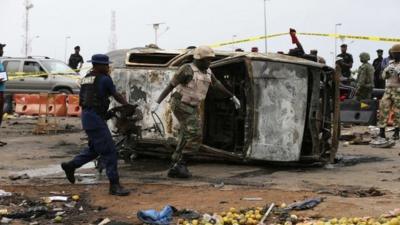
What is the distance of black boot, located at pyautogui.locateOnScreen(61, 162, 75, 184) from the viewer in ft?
24.7

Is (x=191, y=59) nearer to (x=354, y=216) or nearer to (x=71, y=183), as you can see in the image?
(x=71, y=183)

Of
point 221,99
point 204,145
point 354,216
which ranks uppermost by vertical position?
point 221,99

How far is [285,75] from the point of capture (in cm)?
860

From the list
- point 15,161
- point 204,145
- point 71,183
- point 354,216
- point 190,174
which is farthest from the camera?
point 15,161

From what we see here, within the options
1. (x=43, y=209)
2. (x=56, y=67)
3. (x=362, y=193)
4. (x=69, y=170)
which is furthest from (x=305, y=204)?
(x=56, y=67)

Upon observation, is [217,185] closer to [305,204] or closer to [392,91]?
[305,204]

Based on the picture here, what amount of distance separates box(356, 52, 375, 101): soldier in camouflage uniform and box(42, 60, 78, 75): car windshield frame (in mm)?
9545

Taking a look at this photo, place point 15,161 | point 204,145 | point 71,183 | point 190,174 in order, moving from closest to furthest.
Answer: point 71,183 < point 190,174 < point 204,145 < point 15,161

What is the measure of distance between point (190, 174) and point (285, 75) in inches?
72.6

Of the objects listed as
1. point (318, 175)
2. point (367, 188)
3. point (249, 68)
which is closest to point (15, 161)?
point (249, 68)

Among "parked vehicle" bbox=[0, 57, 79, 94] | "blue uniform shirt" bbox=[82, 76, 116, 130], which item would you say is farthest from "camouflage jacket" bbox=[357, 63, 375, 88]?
"blue uniform shirt" bbox=[82, 76, 116, 130]

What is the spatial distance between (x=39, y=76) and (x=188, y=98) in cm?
1460

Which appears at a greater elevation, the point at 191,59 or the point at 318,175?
the point at 191,59

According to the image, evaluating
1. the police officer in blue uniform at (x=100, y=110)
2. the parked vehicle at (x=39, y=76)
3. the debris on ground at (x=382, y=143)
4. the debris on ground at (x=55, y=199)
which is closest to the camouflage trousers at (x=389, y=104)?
the debris on ground at (x=382, y=143)
